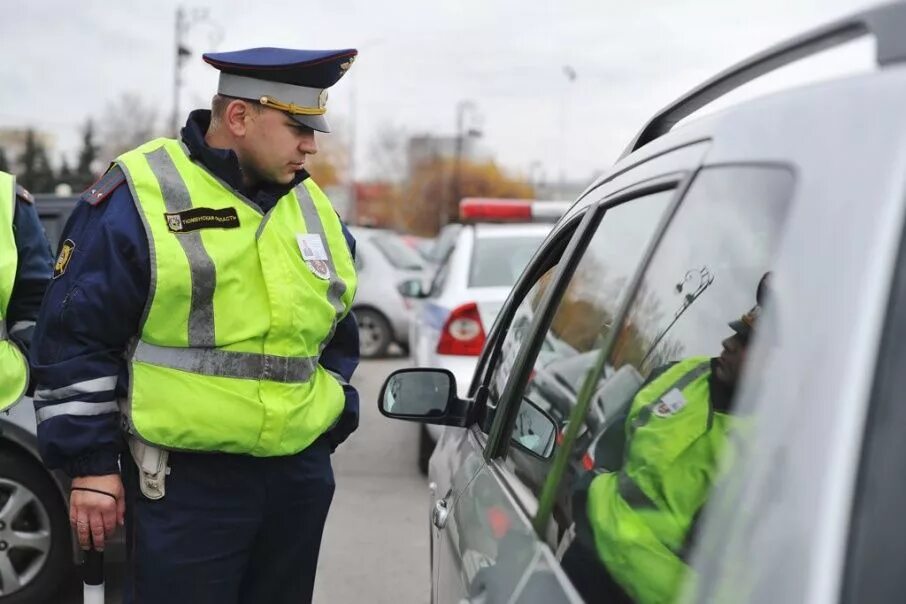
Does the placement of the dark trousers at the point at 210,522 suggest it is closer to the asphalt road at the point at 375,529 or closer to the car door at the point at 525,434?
the car door at the point at 525,434

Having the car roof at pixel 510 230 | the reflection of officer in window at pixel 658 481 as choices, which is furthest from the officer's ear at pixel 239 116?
the car roof at pixel 510 230

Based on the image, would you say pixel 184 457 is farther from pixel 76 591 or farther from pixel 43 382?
pixel 76 591

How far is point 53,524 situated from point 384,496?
7.89 feet

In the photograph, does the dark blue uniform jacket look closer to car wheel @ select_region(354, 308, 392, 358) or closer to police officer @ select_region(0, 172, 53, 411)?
police officer @ select_region(0, 172, 53, 411)

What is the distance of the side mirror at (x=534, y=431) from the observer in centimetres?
177

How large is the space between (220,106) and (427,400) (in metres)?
0.92

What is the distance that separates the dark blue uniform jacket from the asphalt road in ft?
6.63

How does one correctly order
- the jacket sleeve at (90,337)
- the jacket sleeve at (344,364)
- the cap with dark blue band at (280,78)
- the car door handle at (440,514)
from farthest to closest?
the jacket sleeve at (344,364)
the cap with dark blue band at (280,78)
the jacket sleeve at (90,337)
the car door handle at (440,514)

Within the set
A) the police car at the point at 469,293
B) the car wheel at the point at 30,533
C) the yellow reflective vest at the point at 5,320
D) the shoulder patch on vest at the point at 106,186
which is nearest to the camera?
the shoulder patch on vest at the point at 106,186

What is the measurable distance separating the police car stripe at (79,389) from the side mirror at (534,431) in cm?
99

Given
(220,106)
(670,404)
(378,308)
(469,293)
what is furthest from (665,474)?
(378,308)

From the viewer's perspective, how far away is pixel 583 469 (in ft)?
4.93

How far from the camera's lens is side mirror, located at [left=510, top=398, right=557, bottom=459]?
1766 mm

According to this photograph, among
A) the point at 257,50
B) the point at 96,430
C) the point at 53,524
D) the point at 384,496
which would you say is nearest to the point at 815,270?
the point at 96,430
